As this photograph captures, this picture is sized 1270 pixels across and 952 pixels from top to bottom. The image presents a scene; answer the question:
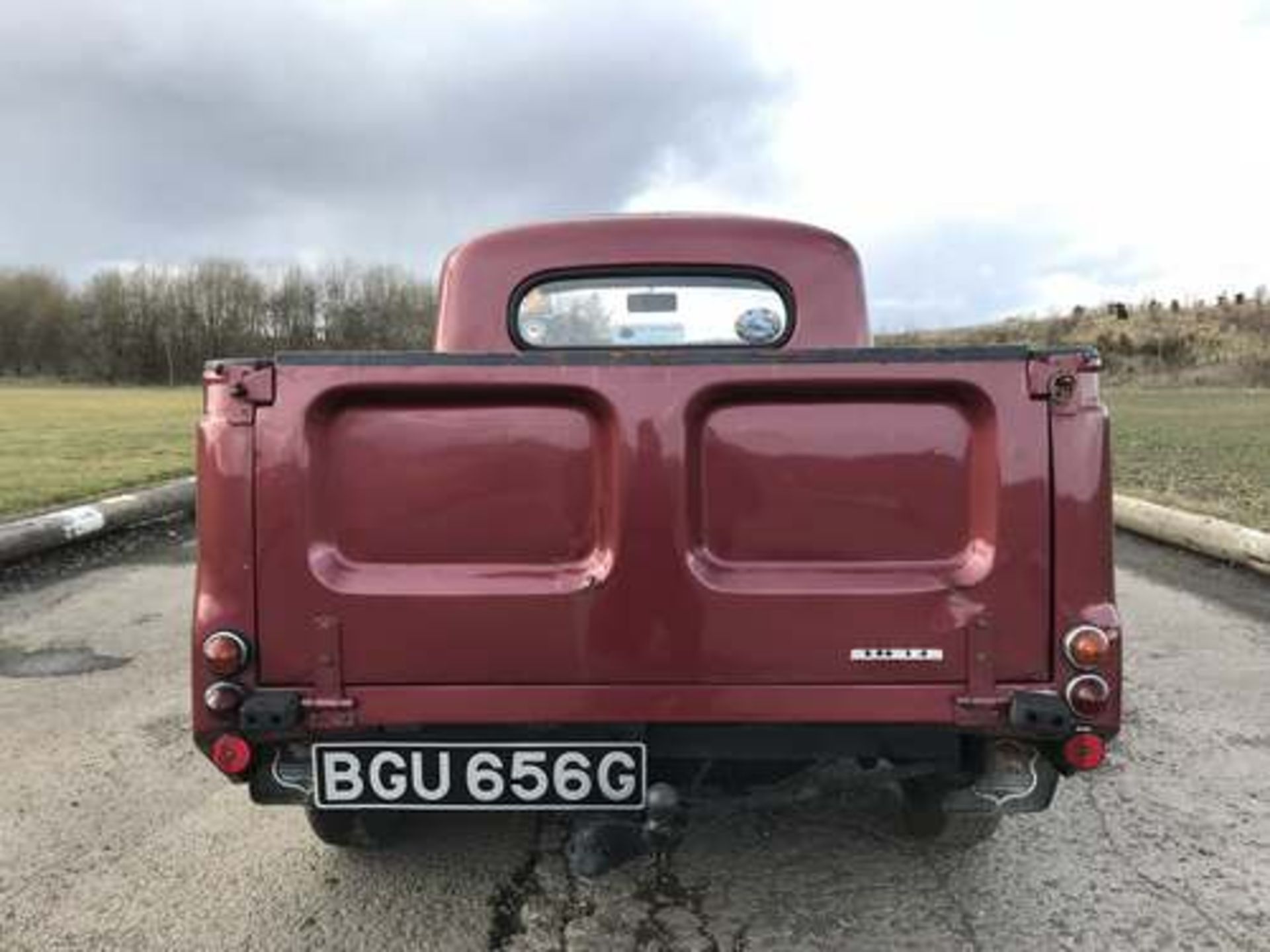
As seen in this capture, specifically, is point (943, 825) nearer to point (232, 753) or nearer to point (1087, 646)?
point (1087, 646)

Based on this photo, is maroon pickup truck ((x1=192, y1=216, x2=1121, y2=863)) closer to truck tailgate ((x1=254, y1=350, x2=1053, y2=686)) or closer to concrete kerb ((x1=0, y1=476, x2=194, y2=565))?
truck tailgate ((x1=254, y1=350, x2=1053, y2=686))

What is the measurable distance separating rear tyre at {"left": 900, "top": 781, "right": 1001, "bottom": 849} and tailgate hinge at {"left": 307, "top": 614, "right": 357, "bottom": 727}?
1723 millimetres

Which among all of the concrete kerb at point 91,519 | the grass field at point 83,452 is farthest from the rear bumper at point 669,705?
the grass field at point 83,452

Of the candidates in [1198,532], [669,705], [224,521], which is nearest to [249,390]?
[224,521]

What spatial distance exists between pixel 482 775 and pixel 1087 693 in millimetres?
1488

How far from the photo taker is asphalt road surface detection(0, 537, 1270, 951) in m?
2.98

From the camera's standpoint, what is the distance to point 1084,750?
8.89 feet

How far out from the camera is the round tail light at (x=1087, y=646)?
260cm

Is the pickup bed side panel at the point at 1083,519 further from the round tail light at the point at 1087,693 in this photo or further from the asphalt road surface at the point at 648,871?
the asphalt road surface at the point at 648,871

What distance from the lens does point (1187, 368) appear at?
41531 mm

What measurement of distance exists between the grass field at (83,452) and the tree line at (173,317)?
54.0m

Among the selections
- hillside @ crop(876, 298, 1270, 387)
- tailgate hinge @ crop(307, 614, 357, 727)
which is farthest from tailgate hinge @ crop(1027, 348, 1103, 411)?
hillside @ crop(876, 298, 1270, 387)

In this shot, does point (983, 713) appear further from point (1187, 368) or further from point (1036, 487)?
point (1187, 368)

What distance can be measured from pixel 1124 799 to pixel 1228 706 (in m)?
1.47
